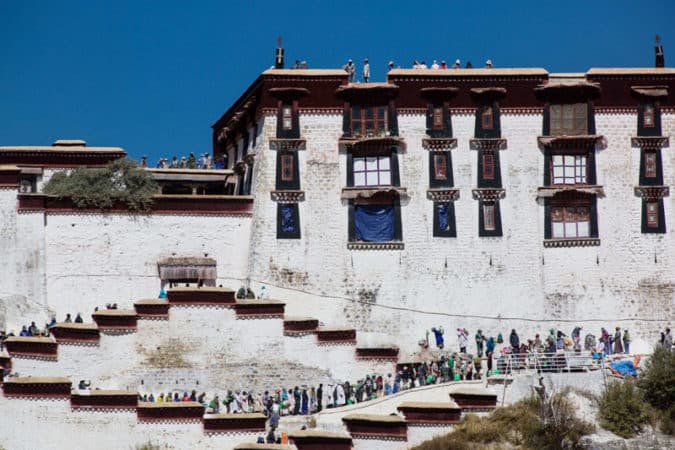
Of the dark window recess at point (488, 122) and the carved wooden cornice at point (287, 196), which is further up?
the dark window recess at point (488, 122)

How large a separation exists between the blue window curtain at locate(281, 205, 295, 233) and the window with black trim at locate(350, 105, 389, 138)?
4.03 metres

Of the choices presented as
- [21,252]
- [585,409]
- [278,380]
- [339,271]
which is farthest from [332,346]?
[21,252]

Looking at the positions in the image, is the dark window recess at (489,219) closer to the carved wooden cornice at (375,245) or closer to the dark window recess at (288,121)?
the carved wooden cornice at (375,245)

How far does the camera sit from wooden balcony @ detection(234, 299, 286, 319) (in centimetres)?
5059

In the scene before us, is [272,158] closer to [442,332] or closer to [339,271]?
[339,271]

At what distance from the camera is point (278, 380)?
165 ft

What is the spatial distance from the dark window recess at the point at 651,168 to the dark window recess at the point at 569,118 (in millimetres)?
2672

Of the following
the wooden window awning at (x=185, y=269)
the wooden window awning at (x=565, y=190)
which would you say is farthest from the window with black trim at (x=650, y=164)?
the wooden window awning at (x=185, y=269)

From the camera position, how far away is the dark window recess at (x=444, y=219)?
56.6m

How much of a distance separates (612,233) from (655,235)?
5.70 feet

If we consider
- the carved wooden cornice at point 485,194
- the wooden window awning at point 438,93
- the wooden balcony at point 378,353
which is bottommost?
the wooden balcony at point 378,353

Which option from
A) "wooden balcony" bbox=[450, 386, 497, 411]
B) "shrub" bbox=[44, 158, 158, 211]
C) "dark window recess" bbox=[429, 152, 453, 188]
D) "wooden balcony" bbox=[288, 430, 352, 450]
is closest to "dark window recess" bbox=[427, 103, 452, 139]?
"dark window recess" bbox=[429, 152, 453, 188]

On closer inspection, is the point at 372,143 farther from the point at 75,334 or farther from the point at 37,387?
the point at 37,387

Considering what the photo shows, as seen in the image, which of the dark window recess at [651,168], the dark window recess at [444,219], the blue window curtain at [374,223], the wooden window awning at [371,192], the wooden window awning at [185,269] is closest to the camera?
the wooden window awning at [185,269]
